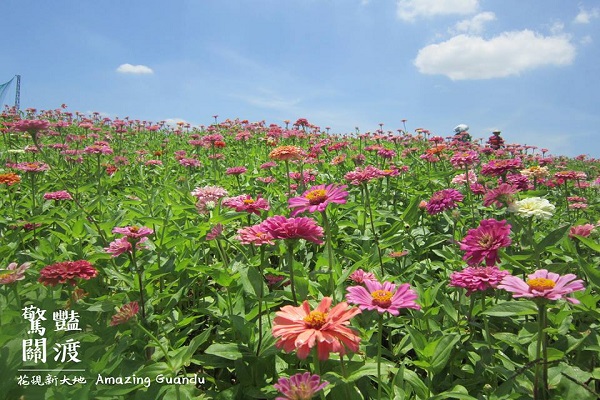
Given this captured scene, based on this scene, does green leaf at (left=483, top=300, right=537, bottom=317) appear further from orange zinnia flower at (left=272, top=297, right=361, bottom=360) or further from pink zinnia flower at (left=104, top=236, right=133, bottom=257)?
pink zinnia flower at (left=104, top=236, right=133, bottom=257)

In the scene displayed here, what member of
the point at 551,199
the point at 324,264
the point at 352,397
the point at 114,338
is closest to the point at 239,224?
the point at 324,264

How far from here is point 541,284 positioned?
1255mm

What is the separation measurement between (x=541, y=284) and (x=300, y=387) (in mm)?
828

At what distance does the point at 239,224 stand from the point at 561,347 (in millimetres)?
2388

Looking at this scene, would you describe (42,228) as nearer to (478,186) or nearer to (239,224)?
(239,224)

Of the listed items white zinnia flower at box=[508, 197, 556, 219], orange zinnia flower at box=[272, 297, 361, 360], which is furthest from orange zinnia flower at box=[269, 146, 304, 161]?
orange zinnia flower at box=[272, 297, 361, 360]

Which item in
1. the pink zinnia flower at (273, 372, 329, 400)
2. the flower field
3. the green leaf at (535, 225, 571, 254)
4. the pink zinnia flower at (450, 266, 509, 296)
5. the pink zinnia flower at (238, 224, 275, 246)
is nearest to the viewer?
the pink zinnia flower at (273, 372, 329, 400)

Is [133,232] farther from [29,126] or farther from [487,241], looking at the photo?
[487,241]

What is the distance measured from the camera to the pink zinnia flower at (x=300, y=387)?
109 cm

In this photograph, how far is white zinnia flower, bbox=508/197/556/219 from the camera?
2.02 m

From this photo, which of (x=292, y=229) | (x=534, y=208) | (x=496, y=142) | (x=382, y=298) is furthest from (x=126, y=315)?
(x=496, y=142)

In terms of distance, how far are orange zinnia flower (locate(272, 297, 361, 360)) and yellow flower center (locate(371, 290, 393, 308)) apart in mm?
116

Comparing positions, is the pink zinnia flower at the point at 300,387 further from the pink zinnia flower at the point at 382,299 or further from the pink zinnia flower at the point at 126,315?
the pink zinnia flower at the point at 126,315

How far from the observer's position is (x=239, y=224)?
3375mm
